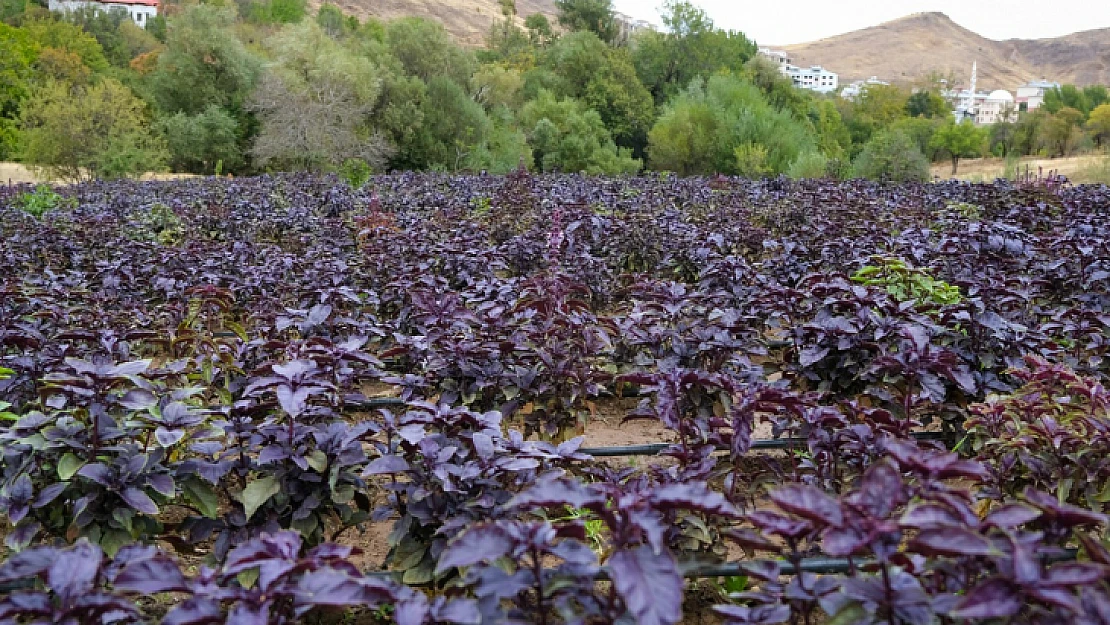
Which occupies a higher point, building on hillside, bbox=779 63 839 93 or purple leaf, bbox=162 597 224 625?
building on hillside, bbox=779 63 839 93

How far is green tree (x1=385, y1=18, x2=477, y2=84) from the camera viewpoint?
2828 cm

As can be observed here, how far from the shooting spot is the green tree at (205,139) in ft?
Result: 91.1

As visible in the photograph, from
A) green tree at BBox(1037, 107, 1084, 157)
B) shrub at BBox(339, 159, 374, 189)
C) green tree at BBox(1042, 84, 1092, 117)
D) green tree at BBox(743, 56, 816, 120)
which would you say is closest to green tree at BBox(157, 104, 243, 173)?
shrub at BBox(339, 159, 374, 189)

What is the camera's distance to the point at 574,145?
25172 mm

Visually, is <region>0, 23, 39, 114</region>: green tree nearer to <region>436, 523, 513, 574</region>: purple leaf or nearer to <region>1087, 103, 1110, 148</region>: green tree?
<region>436, 523, 513, 574</region>: purple leaf

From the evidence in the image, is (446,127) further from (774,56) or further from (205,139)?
(774,56)

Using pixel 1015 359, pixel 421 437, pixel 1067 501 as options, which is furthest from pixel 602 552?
pixel 1015 359

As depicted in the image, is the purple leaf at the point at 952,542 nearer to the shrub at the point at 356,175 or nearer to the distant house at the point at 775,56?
the shrub at the point at 356,175

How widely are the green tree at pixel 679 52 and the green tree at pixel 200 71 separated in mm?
16975

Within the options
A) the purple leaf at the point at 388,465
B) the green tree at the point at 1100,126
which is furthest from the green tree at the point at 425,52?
the green tree at the point at 1100,126

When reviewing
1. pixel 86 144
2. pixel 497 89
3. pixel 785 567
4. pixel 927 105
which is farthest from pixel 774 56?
pixel 785 567

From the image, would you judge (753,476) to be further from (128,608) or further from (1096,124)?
(1096,124)

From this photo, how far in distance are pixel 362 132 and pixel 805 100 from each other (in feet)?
72.5

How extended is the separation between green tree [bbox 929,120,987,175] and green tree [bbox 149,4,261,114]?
39.0 meters
